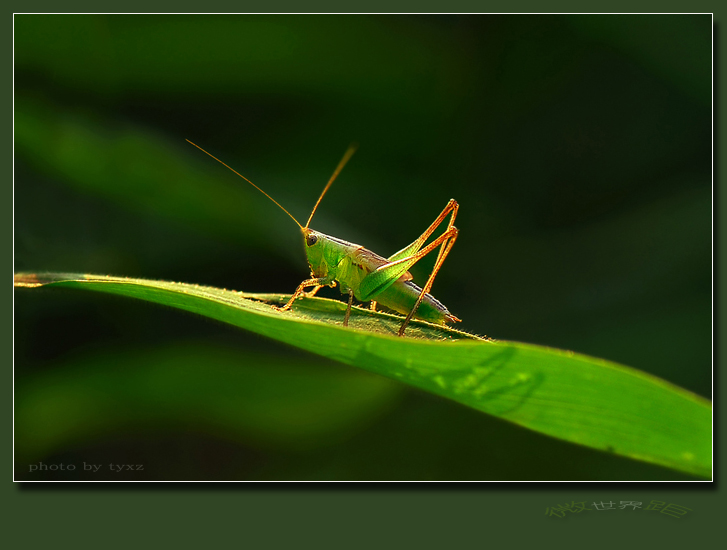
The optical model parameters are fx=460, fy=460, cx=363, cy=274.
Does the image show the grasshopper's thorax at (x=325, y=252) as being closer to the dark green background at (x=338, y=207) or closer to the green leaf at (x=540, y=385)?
the dark green background at (x=338, y=207)

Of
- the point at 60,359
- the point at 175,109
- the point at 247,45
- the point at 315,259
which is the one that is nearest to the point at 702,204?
the point at 315,259

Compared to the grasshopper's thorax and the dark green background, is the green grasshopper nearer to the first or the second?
the grasshopper's thorax

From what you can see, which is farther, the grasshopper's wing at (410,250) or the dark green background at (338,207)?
the dark green background at (338,207)

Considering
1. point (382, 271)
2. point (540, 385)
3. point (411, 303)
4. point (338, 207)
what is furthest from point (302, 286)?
point (338, 207)

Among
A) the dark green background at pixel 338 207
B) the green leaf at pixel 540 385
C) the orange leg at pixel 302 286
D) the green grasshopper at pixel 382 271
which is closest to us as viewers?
the green leaf at pixel 540 385

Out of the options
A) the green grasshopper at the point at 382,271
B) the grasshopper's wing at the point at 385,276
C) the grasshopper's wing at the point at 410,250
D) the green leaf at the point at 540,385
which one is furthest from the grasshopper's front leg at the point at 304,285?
the green leaf at the point at 540,385

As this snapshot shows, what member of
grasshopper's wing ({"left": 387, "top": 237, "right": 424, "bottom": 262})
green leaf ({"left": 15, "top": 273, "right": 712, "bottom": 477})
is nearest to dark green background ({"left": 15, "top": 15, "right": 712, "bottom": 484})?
grasshopper's wing ({"left": 387, "top": 237, "right": 424, "bottom": 262})

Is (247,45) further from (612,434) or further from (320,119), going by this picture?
(612,434)
